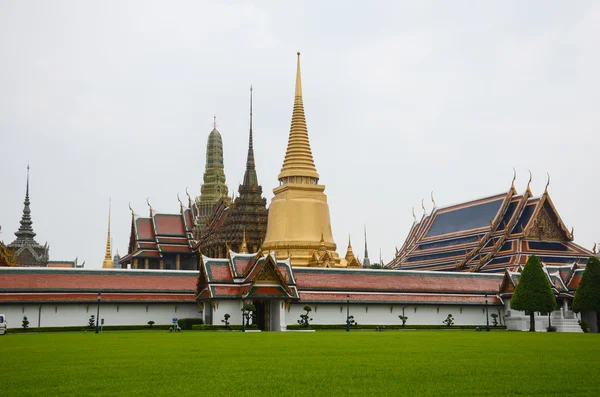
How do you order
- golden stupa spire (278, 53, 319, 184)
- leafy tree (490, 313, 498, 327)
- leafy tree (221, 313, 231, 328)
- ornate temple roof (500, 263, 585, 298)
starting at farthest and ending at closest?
golden stupa spire (278, 53, 319, 184) → ornate temple roof (500, 263, 585, 298) → leafy tree (490, 313, 498, 327) → leafy tree (221, 313, 231, 328)

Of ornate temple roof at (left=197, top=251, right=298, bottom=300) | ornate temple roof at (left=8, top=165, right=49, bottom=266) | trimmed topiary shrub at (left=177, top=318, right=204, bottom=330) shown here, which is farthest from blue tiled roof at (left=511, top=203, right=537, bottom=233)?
ornate temple roof at (left=8, top=165, right=49, bottom=266)

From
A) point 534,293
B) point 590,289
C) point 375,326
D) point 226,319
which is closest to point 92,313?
point 226,319

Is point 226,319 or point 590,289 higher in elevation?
point 590,289

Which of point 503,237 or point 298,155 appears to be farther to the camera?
point 298,155

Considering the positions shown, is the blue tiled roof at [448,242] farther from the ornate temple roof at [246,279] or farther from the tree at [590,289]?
the ornate temple roof at [246,279]

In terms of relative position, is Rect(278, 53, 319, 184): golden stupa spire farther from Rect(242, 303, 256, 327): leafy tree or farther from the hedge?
Rect(242, 303, 256, 327): leafy tree

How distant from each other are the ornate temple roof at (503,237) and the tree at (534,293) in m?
12.4

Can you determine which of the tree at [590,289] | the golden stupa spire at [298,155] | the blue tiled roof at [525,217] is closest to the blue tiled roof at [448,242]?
the blue tiled roof at [525,217]

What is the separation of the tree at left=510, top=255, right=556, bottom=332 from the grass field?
1962 centimetres

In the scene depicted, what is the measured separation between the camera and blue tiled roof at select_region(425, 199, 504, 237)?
56.2 metres

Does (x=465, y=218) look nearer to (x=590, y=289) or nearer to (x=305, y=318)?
(x=590, y=289)

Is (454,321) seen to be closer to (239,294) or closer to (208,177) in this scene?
(239,294)

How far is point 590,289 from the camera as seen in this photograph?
3875cm

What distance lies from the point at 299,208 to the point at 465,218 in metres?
12.6
